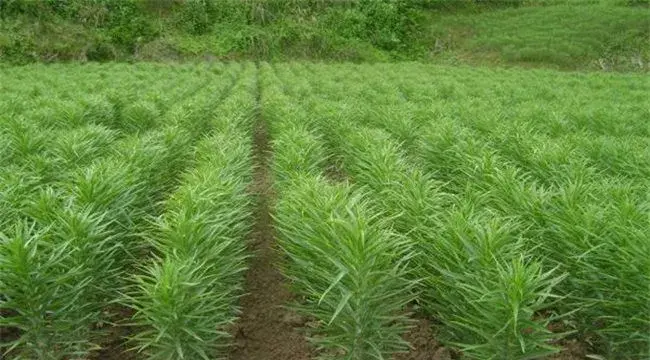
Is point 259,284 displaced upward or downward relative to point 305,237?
downward

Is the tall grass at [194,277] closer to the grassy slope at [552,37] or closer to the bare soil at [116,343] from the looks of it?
the bare soil at [116,343]

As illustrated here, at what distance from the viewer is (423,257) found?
10.3 ft

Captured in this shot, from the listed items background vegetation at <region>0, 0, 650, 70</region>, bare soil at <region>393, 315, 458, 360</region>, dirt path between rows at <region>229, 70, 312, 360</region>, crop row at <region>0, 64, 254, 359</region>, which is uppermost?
crop row at <region>0, 64, 254, 359</region>

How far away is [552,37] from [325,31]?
438 inches

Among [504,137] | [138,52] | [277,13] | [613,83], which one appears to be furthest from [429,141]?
[277,13]

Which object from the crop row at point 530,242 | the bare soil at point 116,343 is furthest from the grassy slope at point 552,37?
the bare soil at point 116,343

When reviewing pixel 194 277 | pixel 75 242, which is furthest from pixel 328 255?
pixel 75 242

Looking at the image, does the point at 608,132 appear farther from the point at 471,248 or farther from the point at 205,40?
the point at 205,40

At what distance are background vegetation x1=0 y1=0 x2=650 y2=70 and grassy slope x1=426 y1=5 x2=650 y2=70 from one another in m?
0.05

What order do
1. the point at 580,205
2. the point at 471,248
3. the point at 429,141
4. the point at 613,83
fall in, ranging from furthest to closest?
the point at 613,83 < the point at 429,141 < the point at 580,205 < the point at 471,248

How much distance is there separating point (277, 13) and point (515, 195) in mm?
28531

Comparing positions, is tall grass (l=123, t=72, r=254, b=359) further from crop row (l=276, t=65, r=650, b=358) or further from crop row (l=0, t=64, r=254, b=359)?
crop row (l=276, t=65, r=650, b=358)

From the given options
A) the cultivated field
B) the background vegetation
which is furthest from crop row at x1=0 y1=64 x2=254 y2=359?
the background vegetation

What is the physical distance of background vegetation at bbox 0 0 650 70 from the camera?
24766 millimetres
